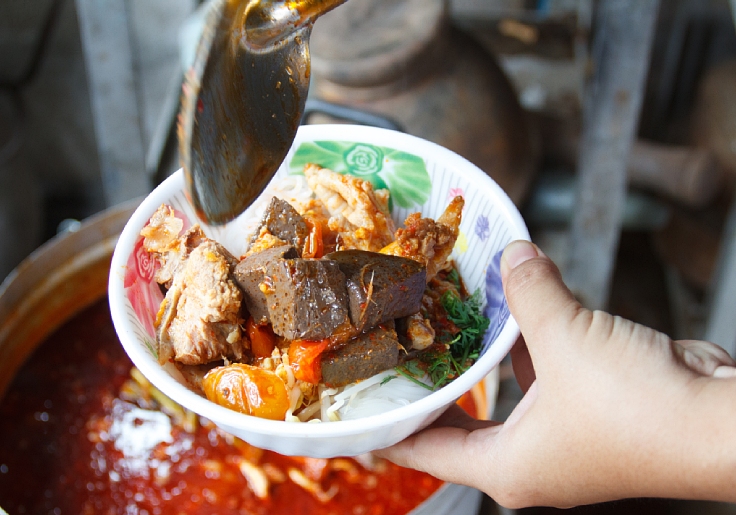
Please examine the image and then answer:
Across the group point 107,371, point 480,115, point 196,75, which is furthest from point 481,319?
point 480,115

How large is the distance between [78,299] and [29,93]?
2.08 m

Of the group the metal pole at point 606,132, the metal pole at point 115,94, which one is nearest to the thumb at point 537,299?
the metal pole at point 606,132

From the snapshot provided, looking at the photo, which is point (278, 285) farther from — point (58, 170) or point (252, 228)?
point (58, 170)

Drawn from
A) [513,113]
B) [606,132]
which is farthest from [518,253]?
[513,113]

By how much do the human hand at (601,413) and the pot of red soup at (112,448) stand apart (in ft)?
1.01

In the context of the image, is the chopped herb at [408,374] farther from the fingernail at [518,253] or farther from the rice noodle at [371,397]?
the fingernail at [518,253]

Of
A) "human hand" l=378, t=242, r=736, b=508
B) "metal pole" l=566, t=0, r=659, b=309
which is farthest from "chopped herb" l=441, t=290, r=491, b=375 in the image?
"metal pole" l=566, t=0, r=659, b=309

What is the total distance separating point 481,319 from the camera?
1.25m

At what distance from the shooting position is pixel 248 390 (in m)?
1.04

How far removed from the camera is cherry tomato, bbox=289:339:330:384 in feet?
3.53

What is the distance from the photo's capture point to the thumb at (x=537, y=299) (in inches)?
38.5

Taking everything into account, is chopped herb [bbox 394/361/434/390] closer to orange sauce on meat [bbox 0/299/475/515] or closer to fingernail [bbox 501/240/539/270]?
fingernail [bbox 501/240/539/270]

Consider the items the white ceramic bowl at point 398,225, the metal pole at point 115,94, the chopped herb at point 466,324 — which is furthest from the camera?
the metal pole at point 115,94

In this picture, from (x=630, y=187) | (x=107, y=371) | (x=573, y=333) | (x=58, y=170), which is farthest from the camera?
(x=58, y=170)
